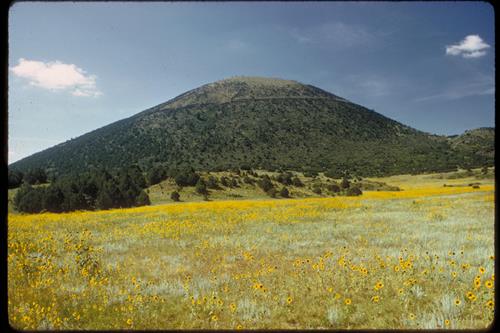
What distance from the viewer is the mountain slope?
9777 cm

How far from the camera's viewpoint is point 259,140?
110m

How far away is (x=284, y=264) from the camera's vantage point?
8.11 meters

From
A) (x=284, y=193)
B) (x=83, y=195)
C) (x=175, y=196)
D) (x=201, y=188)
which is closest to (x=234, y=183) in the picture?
(x=201, y=188)

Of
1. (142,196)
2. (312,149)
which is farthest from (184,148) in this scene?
(142,196)

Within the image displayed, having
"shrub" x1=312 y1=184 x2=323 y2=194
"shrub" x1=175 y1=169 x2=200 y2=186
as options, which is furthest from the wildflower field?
"shrub" x1=312 y1=184 x2=323 y2=194

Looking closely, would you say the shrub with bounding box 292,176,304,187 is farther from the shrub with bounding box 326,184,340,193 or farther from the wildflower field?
the wildflower field

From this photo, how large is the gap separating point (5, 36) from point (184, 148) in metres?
103

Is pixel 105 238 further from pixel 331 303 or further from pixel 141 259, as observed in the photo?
pixel 331 303

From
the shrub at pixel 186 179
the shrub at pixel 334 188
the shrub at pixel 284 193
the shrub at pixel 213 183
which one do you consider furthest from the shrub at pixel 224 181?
the shrub at pixel 334 188

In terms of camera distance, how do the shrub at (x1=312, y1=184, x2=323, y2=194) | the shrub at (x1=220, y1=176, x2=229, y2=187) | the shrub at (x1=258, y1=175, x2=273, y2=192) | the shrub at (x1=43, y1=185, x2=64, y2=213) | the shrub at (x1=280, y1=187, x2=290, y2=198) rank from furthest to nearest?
the shrub at (x1=312, y1=184, x2=323, y2=194)
the shrub at (x1=258, y1=175, x2=273, y2=192)
the shrub at (x1=220, y1=176, x2=229, y2=187)
the shrub at (x1=280, y1=187, x2=290, y2=198)
the shrub at (x1=43, y1=185, x2=64, y2=213)

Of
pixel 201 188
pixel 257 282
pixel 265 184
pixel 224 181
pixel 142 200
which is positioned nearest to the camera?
pixel 257 282

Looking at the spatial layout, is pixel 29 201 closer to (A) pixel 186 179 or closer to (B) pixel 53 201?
(B) pixel 53 201

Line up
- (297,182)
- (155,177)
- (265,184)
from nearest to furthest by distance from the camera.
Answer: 1. (155,177)
2. (265,184)
3. (297,182)

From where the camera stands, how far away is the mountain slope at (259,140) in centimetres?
9777
